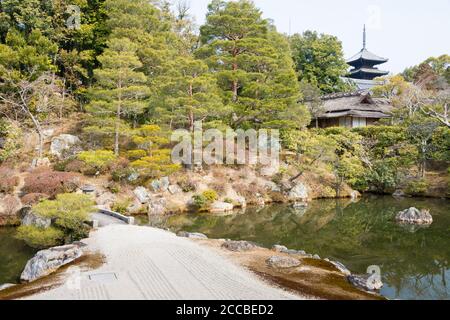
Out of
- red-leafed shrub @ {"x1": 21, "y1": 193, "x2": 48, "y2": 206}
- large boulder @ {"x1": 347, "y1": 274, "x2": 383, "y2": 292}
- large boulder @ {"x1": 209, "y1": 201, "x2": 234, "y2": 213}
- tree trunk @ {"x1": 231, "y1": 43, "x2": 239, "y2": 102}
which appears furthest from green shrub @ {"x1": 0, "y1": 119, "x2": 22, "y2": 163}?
large boulder @ {"x1": 347, "y1": 274, "x2": 383, "y2": 292}

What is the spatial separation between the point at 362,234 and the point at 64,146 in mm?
16748

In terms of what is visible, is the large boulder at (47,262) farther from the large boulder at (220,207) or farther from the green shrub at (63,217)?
the large boulder at (220,207)

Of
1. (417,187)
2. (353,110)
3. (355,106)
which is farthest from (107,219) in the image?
(355,106)

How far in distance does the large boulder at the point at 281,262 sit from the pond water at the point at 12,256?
240 inches

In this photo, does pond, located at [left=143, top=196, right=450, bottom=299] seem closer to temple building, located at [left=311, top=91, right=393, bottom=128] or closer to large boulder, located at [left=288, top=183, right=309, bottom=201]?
large boulder, located at [left=288, top=183, right=309, bottom=201]

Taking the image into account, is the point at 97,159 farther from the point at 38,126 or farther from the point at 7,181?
the point at 38,126

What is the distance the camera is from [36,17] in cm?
2252

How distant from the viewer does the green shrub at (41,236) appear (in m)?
10.7

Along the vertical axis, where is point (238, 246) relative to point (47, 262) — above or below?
above

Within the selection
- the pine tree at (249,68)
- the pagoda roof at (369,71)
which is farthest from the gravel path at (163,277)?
the pagoda roof at (369,71)

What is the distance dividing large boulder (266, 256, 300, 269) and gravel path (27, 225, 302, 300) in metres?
0.88

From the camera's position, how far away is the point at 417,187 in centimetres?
2095

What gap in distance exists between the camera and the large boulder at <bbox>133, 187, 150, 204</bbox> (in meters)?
17.0
